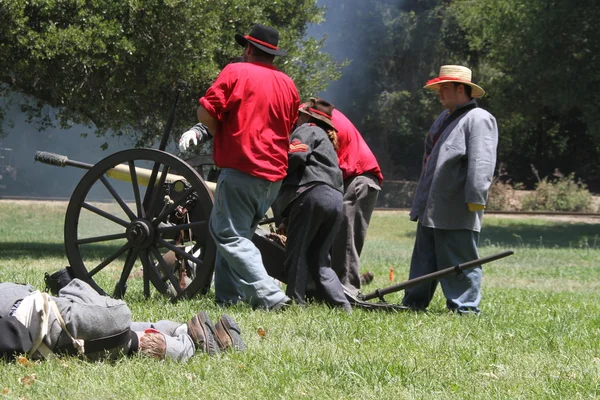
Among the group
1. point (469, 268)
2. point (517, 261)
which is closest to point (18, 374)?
point (469, 268)

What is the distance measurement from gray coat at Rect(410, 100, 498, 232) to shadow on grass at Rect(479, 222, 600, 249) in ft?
42.2

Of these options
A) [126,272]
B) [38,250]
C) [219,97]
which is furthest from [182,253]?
[38,250]

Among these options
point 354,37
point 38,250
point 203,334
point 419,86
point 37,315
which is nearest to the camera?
point 37,315

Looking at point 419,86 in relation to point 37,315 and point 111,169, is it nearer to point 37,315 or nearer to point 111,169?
point 111,169

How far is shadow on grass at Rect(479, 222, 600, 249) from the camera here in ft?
65.6

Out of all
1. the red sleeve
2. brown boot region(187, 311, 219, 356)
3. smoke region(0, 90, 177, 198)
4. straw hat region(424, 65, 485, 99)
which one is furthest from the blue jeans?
smoke region(0, 90, 177, 198)

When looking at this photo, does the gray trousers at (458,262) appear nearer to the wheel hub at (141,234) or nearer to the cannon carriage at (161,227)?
the cannon carriage at (161,227)

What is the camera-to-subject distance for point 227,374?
405 centimetres

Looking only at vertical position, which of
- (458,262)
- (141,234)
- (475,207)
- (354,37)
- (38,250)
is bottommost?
(38,250)

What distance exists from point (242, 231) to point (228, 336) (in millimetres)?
1532

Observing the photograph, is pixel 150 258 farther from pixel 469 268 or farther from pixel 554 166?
pixel 554 166

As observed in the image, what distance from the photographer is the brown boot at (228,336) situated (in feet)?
14.8

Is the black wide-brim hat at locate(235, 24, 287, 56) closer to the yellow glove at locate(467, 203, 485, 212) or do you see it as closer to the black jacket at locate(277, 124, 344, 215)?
the black jacket at locate(277, 124, 344, 215)

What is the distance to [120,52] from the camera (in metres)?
12.6
